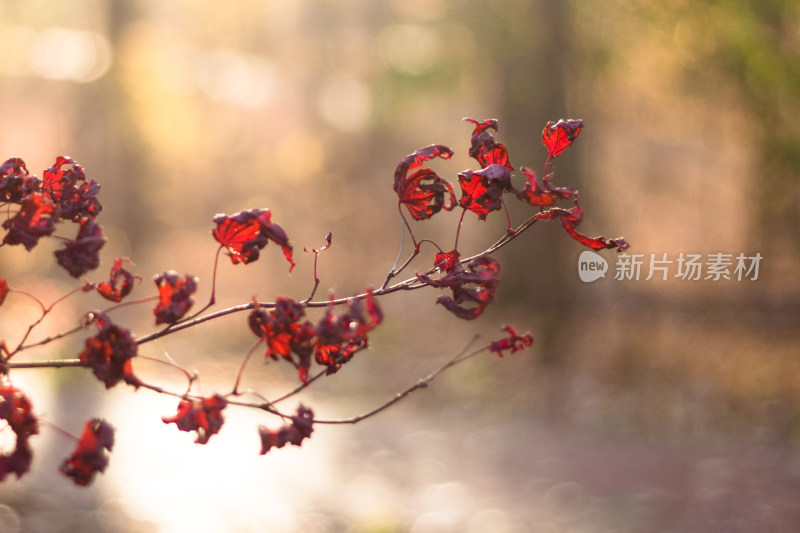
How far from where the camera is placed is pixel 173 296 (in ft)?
3.67

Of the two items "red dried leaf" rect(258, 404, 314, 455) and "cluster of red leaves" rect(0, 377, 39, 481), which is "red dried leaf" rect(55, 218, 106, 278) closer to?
"cluster of red leaves" rect(0, 377, 39, 481)

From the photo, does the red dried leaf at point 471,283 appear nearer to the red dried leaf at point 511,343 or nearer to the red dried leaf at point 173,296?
the red dried leaf at point 511,343

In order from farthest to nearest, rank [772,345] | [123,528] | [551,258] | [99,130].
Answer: [99,130] < [551,258] < [772,345] < [123,528]

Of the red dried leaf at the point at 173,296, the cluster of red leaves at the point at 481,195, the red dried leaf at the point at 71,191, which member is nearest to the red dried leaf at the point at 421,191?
the cluster of red leaves at the point at 481,195

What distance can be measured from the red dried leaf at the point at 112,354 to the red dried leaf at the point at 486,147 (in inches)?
22.1

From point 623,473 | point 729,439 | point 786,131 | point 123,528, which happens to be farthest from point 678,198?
point 123,528

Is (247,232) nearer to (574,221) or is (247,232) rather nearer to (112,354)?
(112,354)

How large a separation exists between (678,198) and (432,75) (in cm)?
335

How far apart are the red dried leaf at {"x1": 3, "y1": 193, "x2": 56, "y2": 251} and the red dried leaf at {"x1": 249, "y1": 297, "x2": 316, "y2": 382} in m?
0.32

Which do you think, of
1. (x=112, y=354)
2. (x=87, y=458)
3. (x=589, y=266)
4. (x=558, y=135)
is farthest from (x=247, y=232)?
(x=589, y=266)

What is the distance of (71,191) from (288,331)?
1.44 feet

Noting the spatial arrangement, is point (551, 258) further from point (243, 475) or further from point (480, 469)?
point (243, 475)

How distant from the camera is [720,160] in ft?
31.4

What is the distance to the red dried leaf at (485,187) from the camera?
117cm
